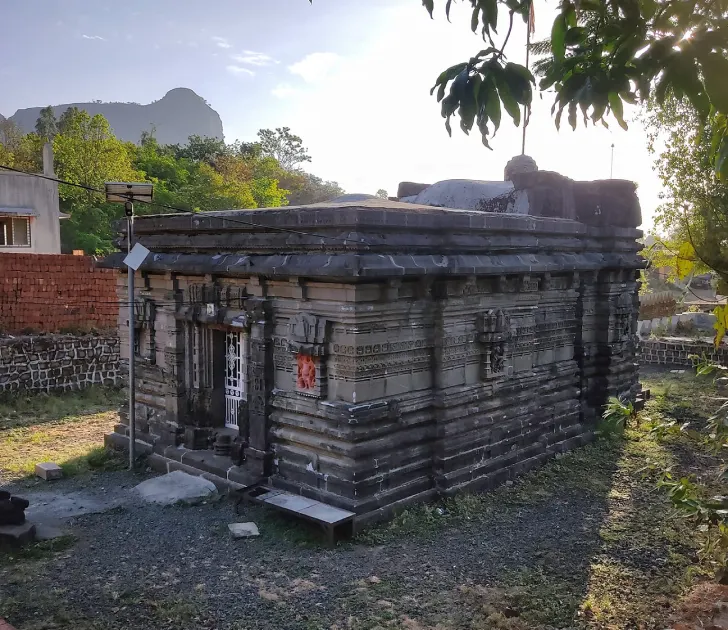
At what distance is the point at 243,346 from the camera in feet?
31.8

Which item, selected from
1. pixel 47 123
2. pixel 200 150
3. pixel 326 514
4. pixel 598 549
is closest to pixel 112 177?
pixel 200 150

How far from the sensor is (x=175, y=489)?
9.16 metres

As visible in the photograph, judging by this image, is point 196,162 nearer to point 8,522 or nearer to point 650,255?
point 650,255

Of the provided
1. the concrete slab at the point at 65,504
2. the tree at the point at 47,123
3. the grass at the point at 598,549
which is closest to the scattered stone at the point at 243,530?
the grass at the point at 598,549

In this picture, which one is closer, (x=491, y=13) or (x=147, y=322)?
(x=491, y=13)

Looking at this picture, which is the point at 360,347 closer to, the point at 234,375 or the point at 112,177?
the point at 234,375

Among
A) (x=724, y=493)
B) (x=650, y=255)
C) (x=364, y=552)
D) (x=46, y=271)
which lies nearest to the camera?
(x=364, y=552)

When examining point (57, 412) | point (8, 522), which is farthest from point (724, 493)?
point (57, 412)

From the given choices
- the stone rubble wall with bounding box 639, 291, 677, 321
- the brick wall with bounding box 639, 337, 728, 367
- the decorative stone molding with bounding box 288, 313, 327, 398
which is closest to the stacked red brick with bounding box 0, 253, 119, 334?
the decorative stone molding with bounding box 288, 313, 327, 398

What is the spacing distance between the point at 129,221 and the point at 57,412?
6.13 meters

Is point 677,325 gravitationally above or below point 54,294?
below

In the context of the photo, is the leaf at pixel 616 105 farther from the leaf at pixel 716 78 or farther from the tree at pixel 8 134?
the tree at pixel 8 134

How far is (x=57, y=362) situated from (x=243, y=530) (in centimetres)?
986

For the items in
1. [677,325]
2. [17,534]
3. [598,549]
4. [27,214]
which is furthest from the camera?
[27,214]
